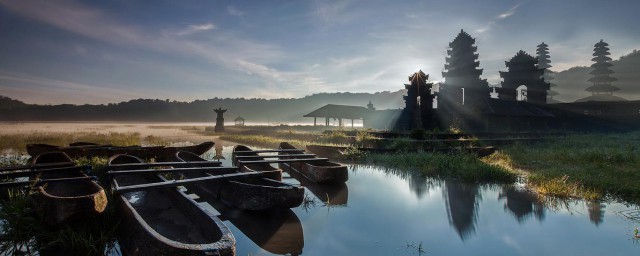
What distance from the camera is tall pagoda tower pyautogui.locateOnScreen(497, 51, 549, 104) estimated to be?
38.7m

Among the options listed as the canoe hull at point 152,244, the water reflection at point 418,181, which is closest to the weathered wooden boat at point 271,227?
the canoe hull at point 152,244

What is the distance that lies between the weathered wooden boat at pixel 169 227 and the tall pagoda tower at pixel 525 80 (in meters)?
42.0

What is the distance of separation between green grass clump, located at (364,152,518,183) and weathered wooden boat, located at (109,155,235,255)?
8.11 meters

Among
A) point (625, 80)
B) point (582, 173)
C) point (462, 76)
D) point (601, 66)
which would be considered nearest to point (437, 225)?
point (582, 173)

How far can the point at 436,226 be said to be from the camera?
580 centimetres

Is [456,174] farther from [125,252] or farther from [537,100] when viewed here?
[537,100]

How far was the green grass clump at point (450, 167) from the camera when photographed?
9781mm

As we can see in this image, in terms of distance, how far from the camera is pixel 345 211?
6.67m

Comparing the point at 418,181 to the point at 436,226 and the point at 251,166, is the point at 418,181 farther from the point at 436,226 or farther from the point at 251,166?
the point at 251,166

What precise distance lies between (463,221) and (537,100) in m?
40.6

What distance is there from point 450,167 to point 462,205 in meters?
4.26

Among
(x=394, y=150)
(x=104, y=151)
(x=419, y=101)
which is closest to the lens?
(x=104, y=151)

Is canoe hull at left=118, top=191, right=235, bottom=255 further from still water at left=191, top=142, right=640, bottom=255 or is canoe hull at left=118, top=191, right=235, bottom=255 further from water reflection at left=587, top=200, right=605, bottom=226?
water reflection at left=587, top=200, right=605, bottom=226

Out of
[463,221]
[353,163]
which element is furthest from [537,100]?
[463,221]
